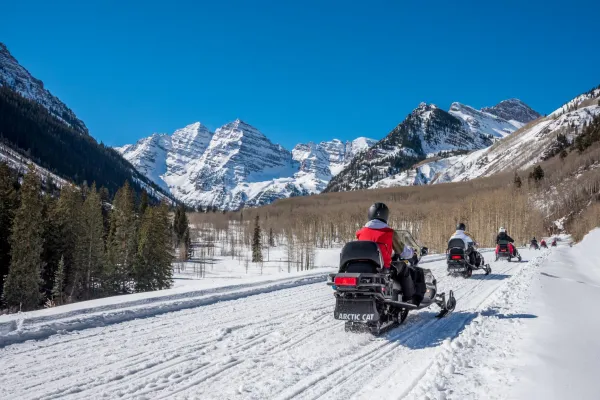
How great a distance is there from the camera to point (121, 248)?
47.8 metres

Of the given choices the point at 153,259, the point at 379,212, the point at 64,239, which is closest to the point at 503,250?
the point at 379,212

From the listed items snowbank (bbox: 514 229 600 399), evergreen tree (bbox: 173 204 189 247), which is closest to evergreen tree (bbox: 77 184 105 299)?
snowbank (bbox: 514 229 600 399)

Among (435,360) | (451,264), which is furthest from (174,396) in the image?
(451,264)

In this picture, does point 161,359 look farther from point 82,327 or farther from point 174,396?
point 82,327

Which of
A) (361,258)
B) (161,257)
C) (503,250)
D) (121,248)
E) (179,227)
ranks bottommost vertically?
(161,257)

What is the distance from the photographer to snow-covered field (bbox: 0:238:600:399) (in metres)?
4.69

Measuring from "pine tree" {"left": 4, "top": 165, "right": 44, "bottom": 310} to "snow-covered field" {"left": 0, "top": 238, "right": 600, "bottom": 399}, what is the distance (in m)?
27.3

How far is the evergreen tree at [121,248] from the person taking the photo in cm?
4459

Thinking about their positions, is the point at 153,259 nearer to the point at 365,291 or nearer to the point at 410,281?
the point at 410,281

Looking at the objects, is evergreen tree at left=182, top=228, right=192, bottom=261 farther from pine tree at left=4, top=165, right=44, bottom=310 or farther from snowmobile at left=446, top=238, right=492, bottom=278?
snowmobile at left=446, top=238, right=492, bottom=278

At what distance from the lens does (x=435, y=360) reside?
567 cm

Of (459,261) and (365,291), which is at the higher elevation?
(459,261)

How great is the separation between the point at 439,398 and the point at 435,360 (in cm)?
136

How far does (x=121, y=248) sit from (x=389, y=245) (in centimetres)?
4614
